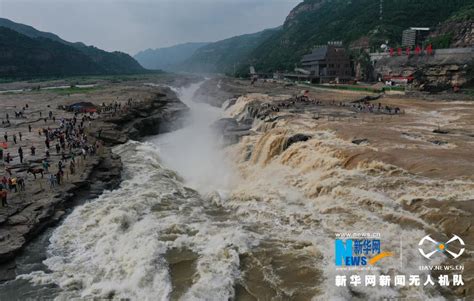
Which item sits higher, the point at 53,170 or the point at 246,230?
the point at 53,170

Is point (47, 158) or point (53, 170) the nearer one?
point (53, 170)

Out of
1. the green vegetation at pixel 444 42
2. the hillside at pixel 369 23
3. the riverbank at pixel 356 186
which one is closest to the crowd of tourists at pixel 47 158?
the riverbank at pixel 356 186

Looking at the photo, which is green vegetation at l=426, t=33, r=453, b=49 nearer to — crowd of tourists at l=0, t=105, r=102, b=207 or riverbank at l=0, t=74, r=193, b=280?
riverbank at l=0, t=74, r=193, b=280

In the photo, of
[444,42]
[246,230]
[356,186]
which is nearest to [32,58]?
[444,42]

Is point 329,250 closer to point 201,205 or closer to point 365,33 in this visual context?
point 201,205

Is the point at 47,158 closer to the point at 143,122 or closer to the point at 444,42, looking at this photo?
the point at 143,122

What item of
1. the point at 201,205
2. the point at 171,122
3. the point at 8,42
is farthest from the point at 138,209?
the point at 8,42

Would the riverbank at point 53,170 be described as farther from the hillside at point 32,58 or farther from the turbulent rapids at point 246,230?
the hillside at point 32,58

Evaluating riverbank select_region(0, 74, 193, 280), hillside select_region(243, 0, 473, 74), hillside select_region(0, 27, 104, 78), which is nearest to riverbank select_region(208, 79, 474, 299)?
riverbank select_region(0, 74, 193, 280)
